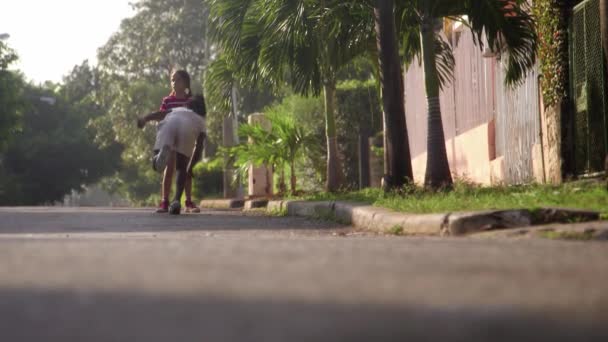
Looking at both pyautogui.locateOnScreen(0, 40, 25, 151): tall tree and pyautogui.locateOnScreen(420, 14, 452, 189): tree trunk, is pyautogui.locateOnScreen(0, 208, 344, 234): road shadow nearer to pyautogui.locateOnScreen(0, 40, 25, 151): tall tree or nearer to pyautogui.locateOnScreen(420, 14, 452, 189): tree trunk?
pyautogui.locateOnScreen(420, 14, 452, 189): tree trunk

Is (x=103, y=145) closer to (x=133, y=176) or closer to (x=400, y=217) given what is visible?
(x=133, y=176)

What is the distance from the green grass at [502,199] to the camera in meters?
9.44

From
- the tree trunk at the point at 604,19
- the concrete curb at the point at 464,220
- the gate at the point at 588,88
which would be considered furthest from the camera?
the gate at the point at 588,88

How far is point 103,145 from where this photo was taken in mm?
66125

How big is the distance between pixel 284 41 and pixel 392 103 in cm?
188

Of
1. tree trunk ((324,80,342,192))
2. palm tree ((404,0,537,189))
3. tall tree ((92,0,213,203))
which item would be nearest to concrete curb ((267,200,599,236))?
palm tree ((404,0,537,189))

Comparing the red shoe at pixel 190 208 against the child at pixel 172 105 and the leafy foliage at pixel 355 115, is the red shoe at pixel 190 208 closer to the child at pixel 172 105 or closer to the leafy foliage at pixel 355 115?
the child at pixel 172 105

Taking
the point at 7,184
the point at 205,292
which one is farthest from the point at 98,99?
the point at 205,292

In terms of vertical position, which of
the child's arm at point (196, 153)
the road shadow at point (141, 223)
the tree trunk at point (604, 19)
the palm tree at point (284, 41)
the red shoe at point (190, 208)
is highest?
the palm tree at point (284, 41)

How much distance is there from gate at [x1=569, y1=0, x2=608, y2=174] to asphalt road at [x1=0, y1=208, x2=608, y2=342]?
18.7 feet

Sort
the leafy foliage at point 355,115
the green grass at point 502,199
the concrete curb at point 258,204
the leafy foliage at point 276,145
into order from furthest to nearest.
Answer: the leafy foliage at point 355,115 < the leafy foliage at point 276,145 < the concrete curb at point 258,204 < the green grass at point 502,199

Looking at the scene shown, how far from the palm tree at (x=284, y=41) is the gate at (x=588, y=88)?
10.7 feet

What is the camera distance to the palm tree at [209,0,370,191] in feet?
49.2

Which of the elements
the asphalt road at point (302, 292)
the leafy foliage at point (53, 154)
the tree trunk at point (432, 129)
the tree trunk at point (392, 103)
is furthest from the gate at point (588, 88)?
the leafy foliage at point (53, 154)
